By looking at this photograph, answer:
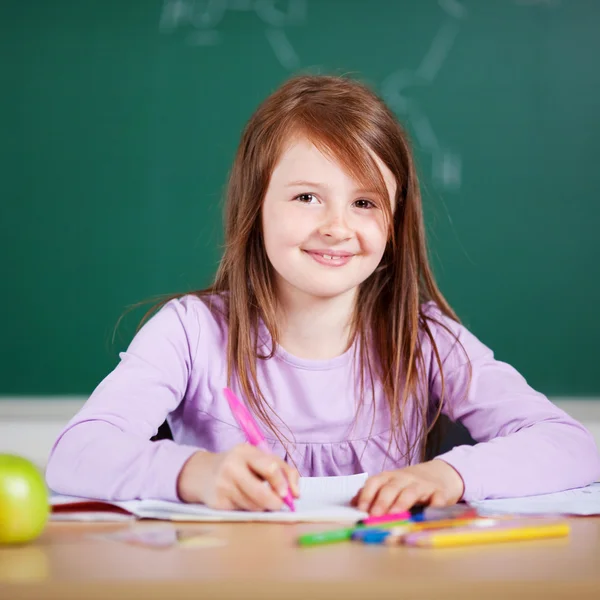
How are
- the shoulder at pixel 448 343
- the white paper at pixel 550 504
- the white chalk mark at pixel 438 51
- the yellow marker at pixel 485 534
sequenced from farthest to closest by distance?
1. the white chalk mark at pixel 438 51
2. the shoulder at pixel 448 343
3. the white paper at pixel 550 504
4. the yellow marker at pixel 485 534

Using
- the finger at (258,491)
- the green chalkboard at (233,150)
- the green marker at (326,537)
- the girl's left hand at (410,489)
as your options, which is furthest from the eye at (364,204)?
the green chalkboard at (233,150)

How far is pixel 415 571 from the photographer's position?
0.65 m

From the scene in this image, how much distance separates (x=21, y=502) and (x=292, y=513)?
0.27 m

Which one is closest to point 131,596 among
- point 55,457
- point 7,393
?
point 55,457

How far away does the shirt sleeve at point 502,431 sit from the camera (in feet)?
3.57

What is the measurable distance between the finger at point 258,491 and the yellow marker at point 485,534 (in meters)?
0.19

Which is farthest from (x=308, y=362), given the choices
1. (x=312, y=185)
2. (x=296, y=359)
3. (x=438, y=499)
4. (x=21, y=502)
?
(x=21, y=502)

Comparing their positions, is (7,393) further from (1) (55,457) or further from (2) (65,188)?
(1) (55,457)

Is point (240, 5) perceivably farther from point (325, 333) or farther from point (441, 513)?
point (441, 513)

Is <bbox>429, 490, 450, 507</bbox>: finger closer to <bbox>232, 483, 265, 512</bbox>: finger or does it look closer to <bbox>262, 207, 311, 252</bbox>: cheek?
<bbox>232, 483, 265, 512</bbox>: finger

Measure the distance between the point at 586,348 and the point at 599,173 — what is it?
0.44 meters

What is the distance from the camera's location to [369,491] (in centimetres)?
95

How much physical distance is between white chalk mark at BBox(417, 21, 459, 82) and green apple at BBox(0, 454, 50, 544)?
5.84ft

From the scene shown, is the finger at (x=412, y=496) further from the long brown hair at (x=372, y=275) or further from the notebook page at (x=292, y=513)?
the long brown hair at (x=372, y=275)
